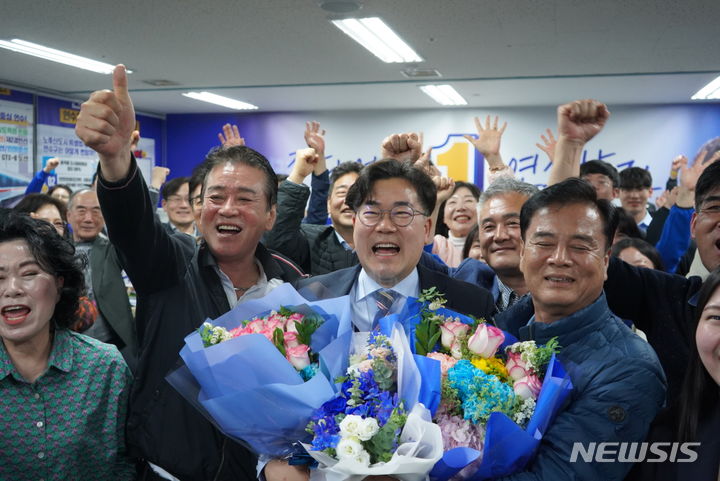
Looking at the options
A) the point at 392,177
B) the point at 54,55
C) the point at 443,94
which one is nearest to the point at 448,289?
the point at 392,177

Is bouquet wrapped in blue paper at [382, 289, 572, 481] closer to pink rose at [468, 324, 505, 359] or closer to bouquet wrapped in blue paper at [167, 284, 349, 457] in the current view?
pink rose at [468, 324, 505, 359]

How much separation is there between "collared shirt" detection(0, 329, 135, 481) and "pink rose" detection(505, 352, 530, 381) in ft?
3.66

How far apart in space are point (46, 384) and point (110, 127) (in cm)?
77

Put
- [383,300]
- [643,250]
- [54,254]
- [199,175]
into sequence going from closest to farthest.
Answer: [383,300] → [54,254] → [199,175] → [643,250]

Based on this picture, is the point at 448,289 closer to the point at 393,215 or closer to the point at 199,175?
the point at 393,215

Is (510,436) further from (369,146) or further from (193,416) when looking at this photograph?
(369,146)

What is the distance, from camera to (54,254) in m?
1.75

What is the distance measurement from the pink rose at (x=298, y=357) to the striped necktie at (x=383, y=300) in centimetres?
25

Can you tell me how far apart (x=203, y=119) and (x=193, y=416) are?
29.9 ft

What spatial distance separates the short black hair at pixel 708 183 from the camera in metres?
1.78

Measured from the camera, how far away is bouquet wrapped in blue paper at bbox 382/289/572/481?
1.13 meters

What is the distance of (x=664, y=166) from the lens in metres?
8.16

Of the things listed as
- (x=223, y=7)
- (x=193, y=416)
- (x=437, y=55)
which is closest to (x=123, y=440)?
(x=193, y=416)

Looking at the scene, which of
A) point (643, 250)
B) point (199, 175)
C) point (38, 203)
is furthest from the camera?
point (38, 203)
